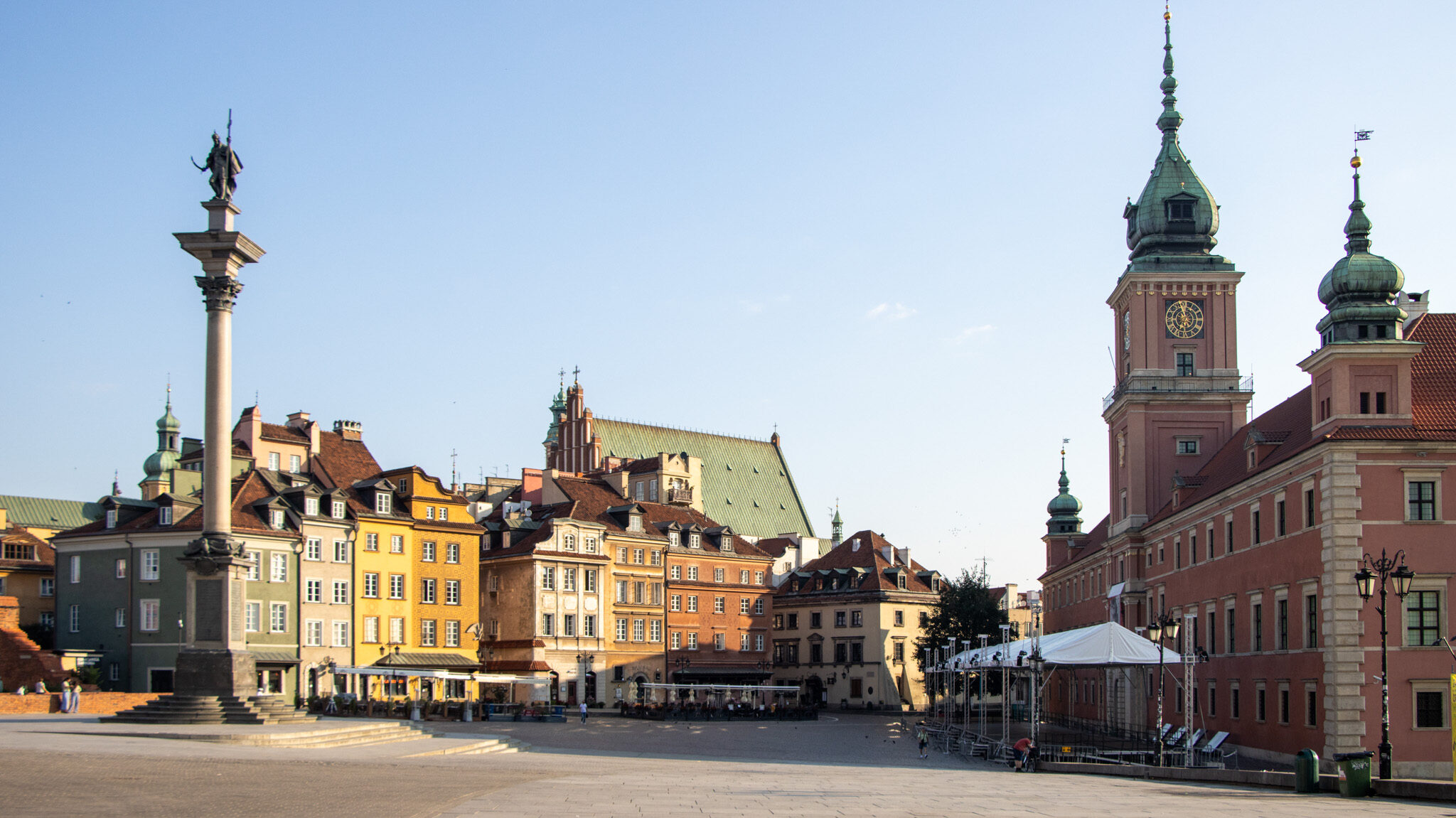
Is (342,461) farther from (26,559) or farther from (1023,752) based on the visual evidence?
(1023,752)

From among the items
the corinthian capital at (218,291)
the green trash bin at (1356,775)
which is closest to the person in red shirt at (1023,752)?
the green trash bin at (1356,775)

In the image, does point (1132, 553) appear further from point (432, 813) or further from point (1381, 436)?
point (432, 813)

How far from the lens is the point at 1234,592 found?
55781 mm

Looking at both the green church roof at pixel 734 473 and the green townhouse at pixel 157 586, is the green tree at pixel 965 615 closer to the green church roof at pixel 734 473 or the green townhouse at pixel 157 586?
the green church roof at pixel 734 473

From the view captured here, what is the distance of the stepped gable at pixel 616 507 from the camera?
9338cm

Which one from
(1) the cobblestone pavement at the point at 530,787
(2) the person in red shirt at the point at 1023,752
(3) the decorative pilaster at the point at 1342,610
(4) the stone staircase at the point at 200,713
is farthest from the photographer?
(3) the decorative pilaster at the point at 1342,610

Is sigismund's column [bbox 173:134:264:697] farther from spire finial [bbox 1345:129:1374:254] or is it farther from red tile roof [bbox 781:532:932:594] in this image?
red tile roof [bbox 781:532:932:594]

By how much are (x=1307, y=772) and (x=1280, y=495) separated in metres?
20.6

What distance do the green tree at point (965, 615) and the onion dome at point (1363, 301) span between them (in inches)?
1862

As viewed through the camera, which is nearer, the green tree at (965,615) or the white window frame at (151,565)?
the white window frame at (151,565)

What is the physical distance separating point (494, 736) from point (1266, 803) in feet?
91.2

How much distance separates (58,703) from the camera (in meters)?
51.8

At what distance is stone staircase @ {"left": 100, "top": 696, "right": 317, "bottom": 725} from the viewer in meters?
38.8

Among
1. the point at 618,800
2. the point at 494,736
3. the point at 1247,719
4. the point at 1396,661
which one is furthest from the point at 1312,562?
the point at 618,800
